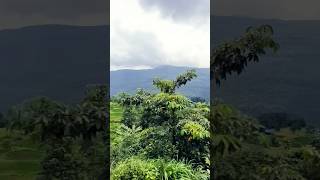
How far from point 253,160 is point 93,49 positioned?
2029 millimetres

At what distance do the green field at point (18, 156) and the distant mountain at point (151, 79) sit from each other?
1201 mm

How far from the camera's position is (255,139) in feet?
19.6

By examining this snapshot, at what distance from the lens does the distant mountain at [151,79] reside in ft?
21.3

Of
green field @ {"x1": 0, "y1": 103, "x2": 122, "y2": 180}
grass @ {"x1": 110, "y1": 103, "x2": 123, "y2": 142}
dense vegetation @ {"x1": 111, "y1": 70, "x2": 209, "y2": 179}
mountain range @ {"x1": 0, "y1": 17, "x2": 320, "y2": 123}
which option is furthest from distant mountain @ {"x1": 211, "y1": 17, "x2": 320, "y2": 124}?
green field @ {"x1": 0, "y1": 103, "x2": 122, "y2": 180}

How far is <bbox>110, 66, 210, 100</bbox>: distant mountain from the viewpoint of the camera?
21.3 feet

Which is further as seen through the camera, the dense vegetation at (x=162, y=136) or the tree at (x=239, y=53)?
the dense vegetation at (x=162, y=136)

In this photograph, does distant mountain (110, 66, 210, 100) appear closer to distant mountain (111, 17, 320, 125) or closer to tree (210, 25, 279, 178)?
tree (210, 25, 279, 178)

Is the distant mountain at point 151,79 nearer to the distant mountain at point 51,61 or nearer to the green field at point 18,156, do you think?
the distant mountain at point 51,61

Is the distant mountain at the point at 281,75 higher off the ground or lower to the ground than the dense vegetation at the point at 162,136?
higher

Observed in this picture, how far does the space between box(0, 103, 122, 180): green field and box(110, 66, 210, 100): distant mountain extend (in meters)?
1.20

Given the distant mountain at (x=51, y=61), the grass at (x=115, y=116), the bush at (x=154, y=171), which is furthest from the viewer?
the grass at (x=115, y=116)

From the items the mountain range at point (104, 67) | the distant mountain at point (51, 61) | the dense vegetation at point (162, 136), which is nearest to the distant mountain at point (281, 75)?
→ the mountain range at point (104, 67)

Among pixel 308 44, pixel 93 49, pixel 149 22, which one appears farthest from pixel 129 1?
pixel 308 44

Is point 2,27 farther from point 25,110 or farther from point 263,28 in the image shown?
point 263,28
